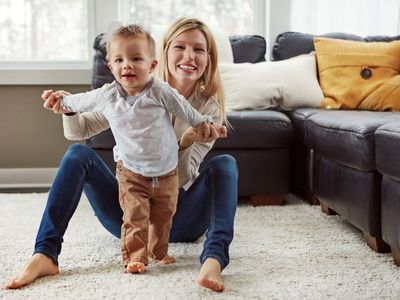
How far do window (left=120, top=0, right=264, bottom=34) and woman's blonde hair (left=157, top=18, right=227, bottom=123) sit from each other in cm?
184

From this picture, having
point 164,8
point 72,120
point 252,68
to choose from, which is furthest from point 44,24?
point 72,120

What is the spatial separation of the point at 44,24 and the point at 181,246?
7.16 feet

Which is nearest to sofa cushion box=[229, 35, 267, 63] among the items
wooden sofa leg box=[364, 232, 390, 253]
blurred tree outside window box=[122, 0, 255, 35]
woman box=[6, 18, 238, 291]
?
blurred tree outside window box=[122, 0, 255, 35]

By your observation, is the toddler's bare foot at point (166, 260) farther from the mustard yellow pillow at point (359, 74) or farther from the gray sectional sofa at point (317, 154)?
the mustard yellow pillow at point (359, 74)

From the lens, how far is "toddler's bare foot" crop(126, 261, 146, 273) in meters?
1.52

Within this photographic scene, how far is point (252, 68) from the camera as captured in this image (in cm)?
291

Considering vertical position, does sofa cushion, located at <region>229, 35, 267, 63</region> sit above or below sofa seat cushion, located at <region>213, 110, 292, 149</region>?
above

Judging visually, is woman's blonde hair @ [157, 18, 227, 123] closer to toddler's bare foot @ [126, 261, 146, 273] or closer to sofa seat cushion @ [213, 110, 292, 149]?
toddler's bare foot @ [126, 261, 146, 273]

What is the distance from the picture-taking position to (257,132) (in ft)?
8.38

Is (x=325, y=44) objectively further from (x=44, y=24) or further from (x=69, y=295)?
(x=69, y=295)

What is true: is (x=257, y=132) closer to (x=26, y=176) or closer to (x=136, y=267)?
(x=136, y=267)

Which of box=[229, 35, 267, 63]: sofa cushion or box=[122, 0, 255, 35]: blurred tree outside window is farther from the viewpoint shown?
box=[122, 0, 255, 35]: blurred tree outside window

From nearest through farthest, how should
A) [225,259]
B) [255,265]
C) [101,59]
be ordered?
[225,259]
[255,265]
[101,59]

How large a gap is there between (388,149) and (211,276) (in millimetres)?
665
